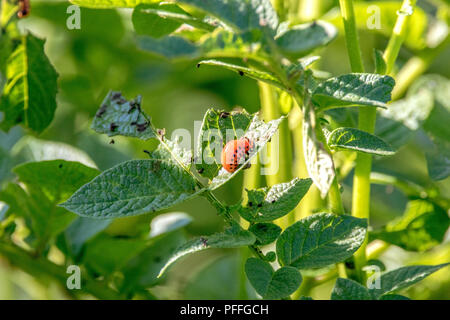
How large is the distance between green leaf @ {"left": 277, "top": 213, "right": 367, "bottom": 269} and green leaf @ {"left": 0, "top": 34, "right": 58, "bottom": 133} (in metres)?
0.32

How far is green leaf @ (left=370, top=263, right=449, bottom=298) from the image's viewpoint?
1.52ft

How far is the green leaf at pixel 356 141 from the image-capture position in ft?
1.35

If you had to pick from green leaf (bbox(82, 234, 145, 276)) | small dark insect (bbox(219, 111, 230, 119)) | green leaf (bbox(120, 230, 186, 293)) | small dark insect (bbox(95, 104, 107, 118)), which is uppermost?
small dark insect (bbox(95, 104, 107, 118))

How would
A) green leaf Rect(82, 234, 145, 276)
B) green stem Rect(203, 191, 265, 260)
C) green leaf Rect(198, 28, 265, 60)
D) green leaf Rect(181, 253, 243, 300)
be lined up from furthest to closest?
1. green leaf Rect(181, 253, 243, 300)
2. green leaf Rect(82, 234, 145, 276)
3. green stem Rect(203, 191, 265, 260)
4. green leaf Rect(198, 28, 265, 60)

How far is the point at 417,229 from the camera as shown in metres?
0.62

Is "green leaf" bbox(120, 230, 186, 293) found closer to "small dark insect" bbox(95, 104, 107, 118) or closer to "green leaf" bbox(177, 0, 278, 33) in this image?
"small dark insect" bbox(95, 104, 107, 118)

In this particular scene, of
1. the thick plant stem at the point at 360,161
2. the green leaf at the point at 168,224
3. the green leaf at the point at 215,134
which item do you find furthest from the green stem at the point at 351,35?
the green leaf at the point at 168,224

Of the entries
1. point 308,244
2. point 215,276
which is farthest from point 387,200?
point 308,244

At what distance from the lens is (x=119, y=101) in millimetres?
500

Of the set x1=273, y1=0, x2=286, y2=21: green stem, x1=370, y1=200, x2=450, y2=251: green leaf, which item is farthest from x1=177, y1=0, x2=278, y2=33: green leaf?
x1=370, y1=200, x2=450, y2=251: green leaf

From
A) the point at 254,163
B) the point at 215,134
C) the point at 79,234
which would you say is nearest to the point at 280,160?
the point at 254,163

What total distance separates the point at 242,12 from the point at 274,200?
6.2 inches

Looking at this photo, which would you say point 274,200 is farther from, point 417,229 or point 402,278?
point 417,229
